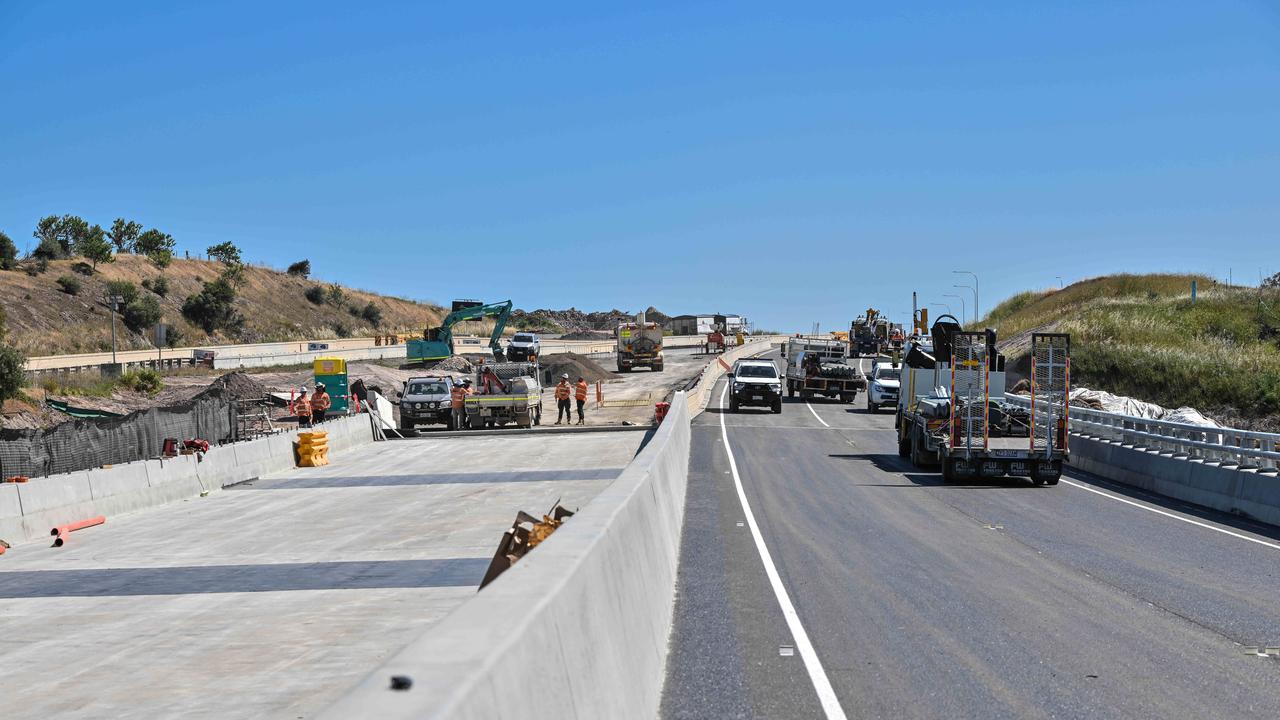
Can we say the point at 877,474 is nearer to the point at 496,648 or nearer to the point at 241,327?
the point at 496,648

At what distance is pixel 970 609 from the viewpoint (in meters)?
11.0

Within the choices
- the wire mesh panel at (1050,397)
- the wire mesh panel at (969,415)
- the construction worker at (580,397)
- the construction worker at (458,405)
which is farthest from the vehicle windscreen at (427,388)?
the wire mesh panel at (1050,397)

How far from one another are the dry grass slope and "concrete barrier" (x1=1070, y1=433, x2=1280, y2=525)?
72700mm

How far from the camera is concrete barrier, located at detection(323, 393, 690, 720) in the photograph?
3.68m

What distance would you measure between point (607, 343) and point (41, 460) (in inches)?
4070

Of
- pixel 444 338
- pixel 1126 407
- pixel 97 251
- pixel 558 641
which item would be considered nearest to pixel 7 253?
pixel 97 251

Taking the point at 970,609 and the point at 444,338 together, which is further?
the point at 444,338

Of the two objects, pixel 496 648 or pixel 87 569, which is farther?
pixel 87 569

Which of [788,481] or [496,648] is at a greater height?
[496,648]

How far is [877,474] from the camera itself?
26.1 metres

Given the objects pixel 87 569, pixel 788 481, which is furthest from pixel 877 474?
pixel 87 569

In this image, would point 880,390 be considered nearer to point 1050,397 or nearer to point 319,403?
point 319,403

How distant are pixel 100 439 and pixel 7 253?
90.9 meters

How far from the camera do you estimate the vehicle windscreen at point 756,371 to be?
49031 millimetres
